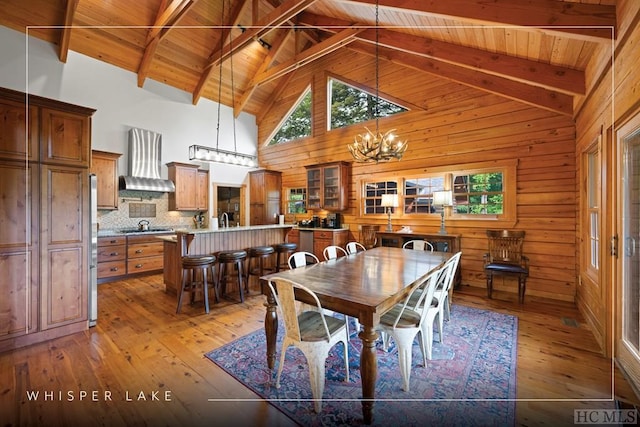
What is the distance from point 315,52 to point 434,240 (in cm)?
461

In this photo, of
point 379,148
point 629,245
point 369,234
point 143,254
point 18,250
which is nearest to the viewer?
point 629,245

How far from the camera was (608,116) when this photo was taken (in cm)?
239

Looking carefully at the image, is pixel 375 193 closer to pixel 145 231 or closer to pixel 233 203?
pixel 233 203

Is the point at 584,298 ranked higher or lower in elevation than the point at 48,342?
higher

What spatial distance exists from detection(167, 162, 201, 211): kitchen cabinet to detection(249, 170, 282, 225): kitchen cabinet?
1.59 m

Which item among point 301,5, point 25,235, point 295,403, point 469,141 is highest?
Answer: point 301,5

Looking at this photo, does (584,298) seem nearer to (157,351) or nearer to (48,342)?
(157,351)

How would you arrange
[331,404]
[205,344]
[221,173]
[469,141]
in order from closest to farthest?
[331,404] → [205,344] → [469,141] → [221,173]

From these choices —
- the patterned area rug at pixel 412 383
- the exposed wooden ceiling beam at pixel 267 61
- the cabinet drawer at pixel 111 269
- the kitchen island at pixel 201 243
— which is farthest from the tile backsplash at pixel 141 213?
the patterned area rug at pixel 412 383

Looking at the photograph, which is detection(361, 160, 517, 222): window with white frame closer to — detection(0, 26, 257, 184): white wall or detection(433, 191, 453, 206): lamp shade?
detection(433, 191, 453, 206): lamp shade

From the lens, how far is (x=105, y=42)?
5.23 metres

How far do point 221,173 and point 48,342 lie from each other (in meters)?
5.15

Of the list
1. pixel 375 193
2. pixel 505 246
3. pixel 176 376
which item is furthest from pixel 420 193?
pixel 176 376

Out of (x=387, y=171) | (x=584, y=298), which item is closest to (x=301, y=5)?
(x=387, y=171)
